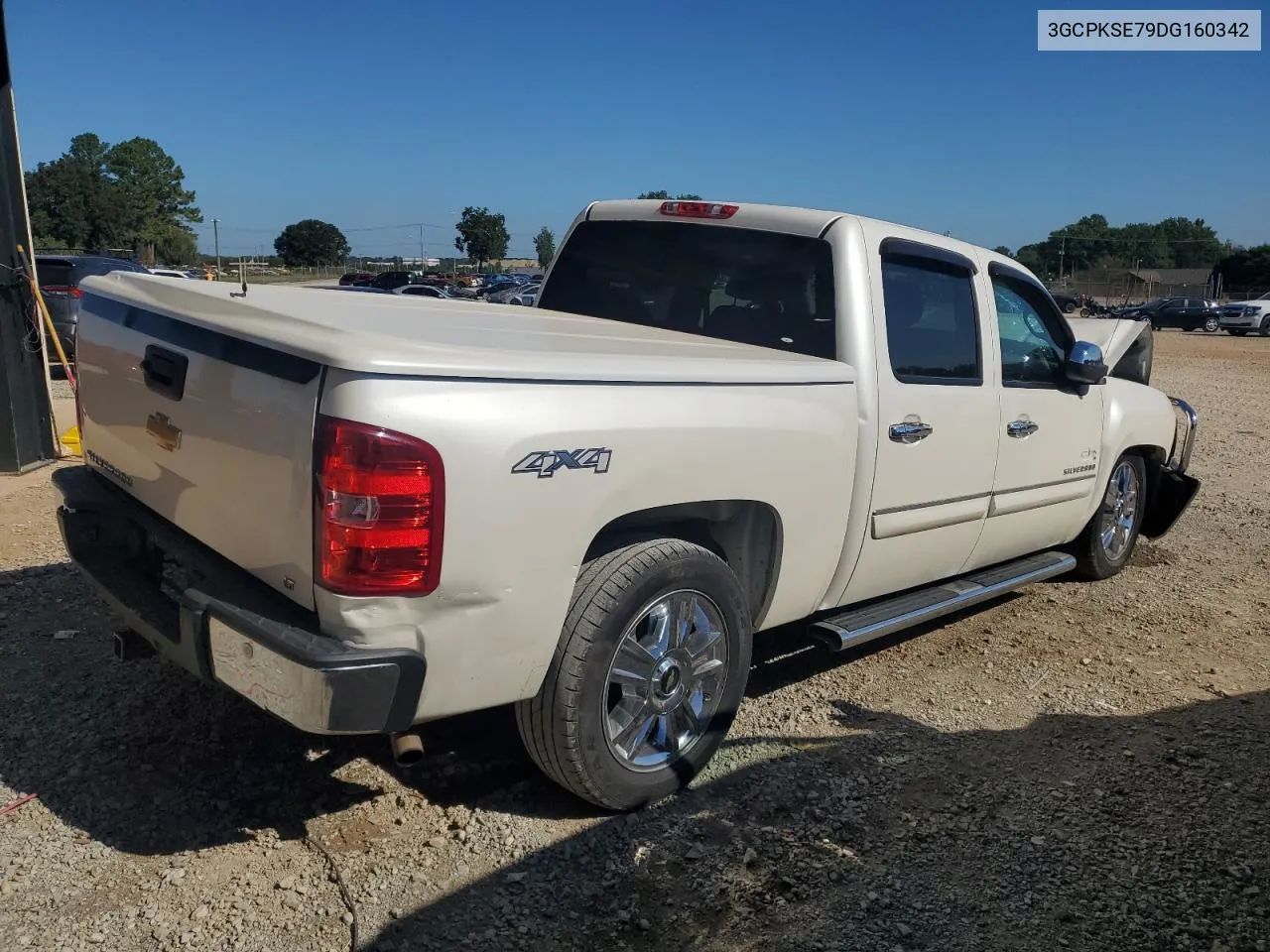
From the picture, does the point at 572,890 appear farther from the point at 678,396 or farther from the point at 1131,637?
the point at 1131,637

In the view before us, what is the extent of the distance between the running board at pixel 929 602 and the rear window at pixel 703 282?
3.35 ft

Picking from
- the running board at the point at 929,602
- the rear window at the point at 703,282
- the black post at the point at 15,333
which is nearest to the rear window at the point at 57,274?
the black post at the point at 15,333

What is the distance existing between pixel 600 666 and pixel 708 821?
0.72 meters

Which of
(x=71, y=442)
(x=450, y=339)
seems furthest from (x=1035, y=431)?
(x=71, y=442)

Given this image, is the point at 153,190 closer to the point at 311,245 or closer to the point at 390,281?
the point at 311,245

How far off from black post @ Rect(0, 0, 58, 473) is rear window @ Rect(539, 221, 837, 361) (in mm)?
5047

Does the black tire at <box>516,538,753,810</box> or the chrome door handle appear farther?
the chrome door handle

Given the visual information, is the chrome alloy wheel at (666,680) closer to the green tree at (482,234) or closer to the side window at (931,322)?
the side window at (931,322)

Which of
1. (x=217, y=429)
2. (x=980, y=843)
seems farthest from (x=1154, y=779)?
(x=217, y=429)

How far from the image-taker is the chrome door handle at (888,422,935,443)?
12.7ft

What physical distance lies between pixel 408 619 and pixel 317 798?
1165 mm

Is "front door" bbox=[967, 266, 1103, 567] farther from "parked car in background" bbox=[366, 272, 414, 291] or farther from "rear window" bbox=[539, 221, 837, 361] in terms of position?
"parked car in background" bbox=[366, 272, 414, 291]

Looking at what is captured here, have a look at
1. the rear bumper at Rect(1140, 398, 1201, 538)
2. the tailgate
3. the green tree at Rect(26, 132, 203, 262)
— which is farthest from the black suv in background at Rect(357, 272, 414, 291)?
the tailgate

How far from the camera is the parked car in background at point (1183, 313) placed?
41.0 metres
